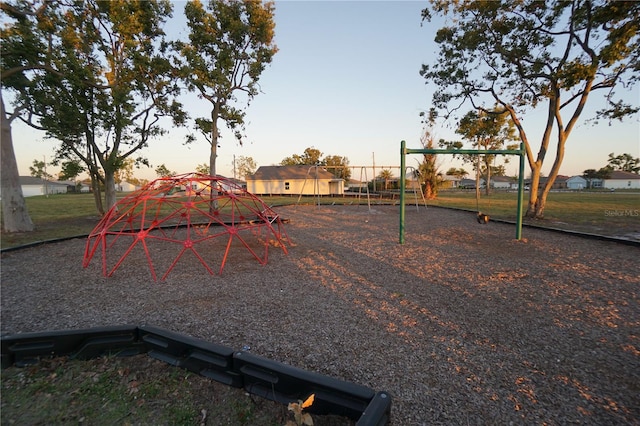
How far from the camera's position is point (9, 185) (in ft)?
27.4

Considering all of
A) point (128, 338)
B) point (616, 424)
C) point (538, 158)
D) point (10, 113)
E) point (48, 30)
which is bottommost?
point (616, 424)

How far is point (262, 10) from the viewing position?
40.8ft

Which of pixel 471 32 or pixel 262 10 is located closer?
pixel 471 32

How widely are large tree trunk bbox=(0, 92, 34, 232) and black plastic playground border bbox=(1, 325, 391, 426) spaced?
29.5ft

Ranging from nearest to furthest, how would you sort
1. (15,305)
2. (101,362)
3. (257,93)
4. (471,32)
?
(101,362) < (15,305) < (471,32) < (257,93)

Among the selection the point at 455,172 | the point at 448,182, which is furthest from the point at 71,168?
the point at 455,172

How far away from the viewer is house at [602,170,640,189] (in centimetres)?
6794

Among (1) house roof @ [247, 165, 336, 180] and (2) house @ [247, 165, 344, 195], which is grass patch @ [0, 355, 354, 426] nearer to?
(2) house @ [247, 165, 344, 195]

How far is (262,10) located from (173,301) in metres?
13.5

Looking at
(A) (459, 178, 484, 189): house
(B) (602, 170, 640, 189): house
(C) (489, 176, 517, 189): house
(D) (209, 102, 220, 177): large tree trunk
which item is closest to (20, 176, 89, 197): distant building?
(D) (209, 102, 220, 177): large tree trunk

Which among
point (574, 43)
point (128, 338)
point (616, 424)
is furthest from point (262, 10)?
point (616, 424)

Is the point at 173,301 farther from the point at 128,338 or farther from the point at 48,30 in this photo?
the point at 48,30

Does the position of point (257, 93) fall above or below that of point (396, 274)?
above

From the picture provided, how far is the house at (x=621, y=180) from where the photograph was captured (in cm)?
6794
